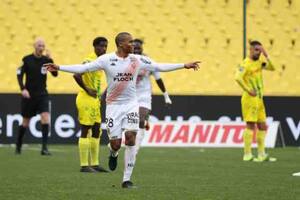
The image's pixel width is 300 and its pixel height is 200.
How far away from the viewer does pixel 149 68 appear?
11.7 metres

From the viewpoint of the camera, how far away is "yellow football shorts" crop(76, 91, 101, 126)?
571 inches

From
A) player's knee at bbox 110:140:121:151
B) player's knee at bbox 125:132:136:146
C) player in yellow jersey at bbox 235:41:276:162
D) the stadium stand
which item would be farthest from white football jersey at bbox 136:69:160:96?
the stadium stand

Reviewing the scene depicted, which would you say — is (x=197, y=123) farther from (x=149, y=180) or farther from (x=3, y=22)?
(x=149, y=180)

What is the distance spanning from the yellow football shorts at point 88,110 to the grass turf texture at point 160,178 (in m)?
0.88

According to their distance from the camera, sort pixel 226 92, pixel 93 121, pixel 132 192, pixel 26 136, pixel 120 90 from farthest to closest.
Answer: pixel 226 92 < pixel 26 136 < pixel 93 121 < pixel 120 90 < pixel 132 192

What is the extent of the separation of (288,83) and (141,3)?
5.28 metres

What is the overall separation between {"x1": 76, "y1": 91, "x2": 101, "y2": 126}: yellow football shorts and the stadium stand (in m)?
11.6

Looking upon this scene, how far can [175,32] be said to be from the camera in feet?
91.8

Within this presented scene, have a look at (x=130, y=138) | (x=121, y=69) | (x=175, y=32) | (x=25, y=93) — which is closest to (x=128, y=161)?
(x=130, y=138)

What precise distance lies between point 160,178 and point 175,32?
15372 millimetres

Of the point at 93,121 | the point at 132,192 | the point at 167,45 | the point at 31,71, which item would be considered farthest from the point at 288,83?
the point at 132,192

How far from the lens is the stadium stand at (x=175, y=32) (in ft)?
88.5

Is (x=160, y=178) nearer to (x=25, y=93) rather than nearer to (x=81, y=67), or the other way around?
(x=81, y=67)

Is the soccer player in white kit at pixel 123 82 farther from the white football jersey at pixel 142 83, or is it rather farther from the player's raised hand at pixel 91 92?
the white football jersey at pixel 142 83
